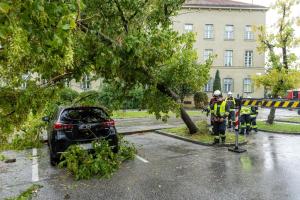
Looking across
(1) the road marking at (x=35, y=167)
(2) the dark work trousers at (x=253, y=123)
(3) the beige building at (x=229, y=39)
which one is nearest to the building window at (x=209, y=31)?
(3) the beige building at (x=229, y=39)

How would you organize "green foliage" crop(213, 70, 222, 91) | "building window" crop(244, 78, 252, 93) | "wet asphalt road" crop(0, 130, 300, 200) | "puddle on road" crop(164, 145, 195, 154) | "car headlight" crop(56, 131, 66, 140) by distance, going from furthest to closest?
"building window" crop(244, 78, 252, 93) → "green foliage" crop(213, 70, 222, 91) → "puddle on road" crop(164, 145, 195, 154) → "car headlight" crop(56, 131, 66, 140) → "wet asphalt road" crop(0, 130, 300, 200)

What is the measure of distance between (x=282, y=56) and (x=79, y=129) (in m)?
15.1

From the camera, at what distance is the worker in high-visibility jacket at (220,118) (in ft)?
35.6

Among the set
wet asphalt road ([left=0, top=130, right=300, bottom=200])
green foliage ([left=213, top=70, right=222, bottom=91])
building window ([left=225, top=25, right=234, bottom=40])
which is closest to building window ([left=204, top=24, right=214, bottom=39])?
building window ([left=225, top=25, right=234, bottom=40])

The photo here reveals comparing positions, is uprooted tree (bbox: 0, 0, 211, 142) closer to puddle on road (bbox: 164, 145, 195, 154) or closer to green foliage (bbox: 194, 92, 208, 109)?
puddle on road (bbox: 164, 145, 195, 154)

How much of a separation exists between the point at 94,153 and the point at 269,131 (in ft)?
34.1

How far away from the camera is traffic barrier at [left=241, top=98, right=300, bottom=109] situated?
913 centimetres

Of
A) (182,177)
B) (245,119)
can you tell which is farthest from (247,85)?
(182,177)

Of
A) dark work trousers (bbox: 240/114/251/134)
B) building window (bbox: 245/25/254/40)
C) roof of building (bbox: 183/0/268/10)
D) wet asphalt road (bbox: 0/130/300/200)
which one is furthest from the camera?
building window (bbox: 245/25/254/40)

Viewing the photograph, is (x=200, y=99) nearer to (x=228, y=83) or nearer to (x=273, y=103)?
(x=228, y=83)

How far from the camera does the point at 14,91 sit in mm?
4121

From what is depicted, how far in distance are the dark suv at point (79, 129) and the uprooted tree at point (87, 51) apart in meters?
1.07

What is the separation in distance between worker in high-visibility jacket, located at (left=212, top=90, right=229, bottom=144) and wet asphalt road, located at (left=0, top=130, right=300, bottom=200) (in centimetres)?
82

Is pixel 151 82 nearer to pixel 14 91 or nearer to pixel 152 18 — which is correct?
pixel 152 18
